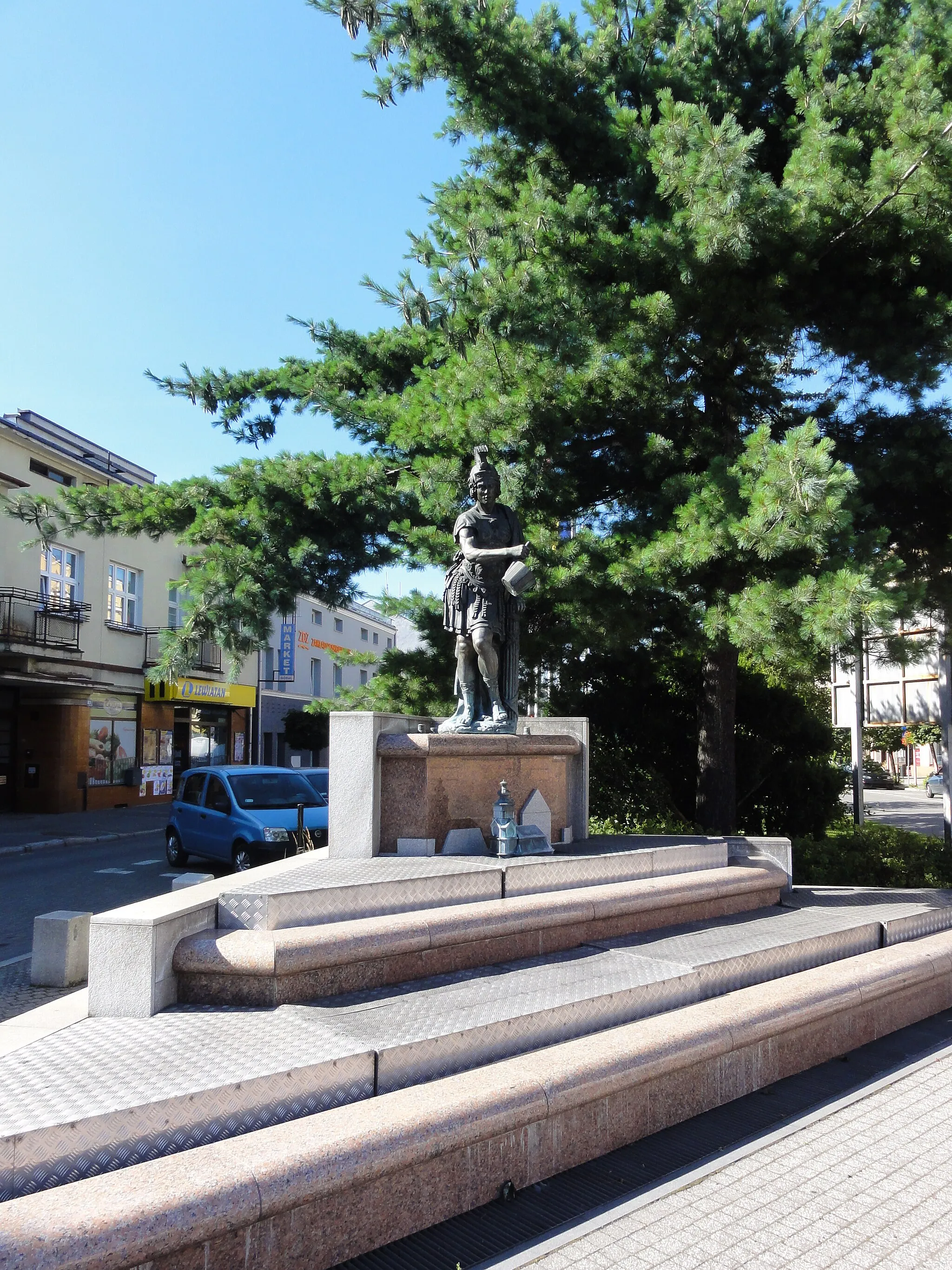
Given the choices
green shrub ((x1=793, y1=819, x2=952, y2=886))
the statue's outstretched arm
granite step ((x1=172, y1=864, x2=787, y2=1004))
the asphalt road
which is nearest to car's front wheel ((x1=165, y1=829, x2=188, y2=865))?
the asphalt road

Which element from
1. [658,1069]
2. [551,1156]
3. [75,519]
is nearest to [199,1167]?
[551,1156]

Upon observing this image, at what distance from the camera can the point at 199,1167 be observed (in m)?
2.73

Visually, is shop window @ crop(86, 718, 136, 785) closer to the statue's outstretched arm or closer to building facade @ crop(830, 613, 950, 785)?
the statue's outstretched arm

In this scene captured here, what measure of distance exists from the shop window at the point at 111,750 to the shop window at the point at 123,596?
116 inches

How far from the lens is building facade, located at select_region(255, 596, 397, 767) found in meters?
36.8

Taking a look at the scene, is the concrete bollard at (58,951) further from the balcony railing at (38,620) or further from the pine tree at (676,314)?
the balcony railing at (38,620)

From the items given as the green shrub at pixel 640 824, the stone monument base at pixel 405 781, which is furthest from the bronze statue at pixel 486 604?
the green shrub at pixel 640 824

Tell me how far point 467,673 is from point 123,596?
2226 cm

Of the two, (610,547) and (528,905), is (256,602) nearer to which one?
(610,547)

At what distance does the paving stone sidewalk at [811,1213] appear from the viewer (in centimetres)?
304

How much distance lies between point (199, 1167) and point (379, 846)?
3988mm

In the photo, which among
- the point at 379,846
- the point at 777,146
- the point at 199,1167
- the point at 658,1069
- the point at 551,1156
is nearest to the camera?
the point at 199,1167

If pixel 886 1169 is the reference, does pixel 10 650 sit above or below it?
above

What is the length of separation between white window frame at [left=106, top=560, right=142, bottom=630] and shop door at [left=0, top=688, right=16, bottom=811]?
3.38m
